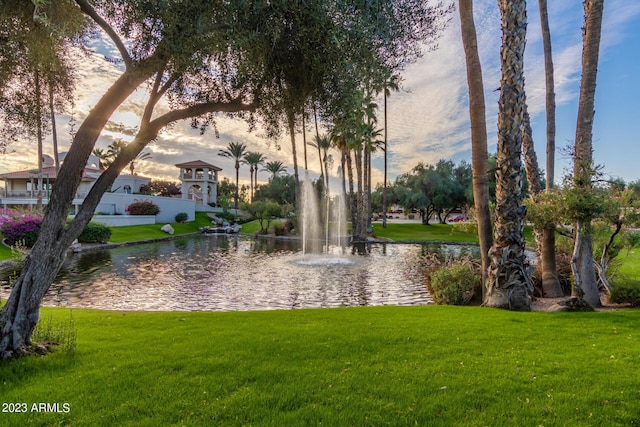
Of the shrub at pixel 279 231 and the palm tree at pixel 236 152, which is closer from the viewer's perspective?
the shrub at pixel 279 231

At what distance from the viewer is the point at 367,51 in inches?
214

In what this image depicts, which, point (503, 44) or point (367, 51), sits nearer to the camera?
point (367, 51)

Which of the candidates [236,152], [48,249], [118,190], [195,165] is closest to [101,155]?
[118,190]

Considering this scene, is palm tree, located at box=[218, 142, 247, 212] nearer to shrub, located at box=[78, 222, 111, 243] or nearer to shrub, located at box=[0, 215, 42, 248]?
shrub, located at box=[78, 222, 111, 243]

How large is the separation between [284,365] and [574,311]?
717 cm

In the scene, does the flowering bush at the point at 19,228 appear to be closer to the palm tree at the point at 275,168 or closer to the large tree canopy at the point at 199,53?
the large tree canopy at the point at 199,53

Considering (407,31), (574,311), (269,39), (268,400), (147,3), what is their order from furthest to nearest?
(574,311)
(407,31)
(269,39)
(147,3)
(268,400)

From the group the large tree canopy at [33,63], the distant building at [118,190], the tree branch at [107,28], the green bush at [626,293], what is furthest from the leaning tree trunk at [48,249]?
the distant building at [118,190]

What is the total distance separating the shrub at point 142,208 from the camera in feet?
143

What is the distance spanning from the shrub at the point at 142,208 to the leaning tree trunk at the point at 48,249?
141 ft

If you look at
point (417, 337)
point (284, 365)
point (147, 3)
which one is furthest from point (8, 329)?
point (417, 337)

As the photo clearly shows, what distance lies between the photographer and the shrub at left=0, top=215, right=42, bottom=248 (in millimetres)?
21734

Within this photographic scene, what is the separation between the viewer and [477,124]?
9.16 metres

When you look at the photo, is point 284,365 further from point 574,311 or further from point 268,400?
point 574,311
